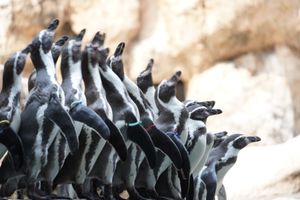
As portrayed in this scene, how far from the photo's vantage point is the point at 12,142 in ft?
11.7

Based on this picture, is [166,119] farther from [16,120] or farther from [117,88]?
[16,120]

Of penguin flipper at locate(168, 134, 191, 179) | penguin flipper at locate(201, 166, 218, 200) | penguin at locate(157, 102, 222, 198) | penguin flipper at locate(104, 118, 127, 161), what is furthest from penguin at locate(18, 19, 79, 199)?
penguin flipper at locate(201, 166, 218, 200)

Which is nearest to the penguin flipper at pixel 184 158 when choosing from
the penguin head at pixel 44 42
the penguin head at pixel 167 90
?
the penguin head at pixel 167 90

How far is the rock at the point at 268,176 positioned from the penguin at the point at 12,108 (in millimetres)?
2847

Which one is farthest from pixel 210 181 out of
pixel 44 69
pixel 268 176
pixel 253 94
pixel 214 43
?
pixel 214 43

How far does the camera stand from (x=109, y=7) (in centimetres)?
945

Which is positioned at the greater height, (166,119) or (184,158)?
(166,119)

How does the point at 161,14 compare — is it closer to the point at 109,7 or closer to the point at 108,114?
the point at 109,7

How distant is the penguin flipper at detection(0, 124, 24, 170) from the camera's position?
354cm

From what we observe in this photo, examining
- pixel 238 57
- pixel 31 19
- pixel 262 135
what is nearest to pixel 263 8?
pixel 238 57

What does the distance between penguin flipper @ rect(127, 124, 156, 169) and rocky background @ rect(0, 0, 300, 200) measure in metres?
4.74

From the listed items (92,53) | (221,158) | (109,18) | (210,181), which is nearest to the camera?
(92,53)

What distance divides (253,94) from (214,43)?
2.19 feet

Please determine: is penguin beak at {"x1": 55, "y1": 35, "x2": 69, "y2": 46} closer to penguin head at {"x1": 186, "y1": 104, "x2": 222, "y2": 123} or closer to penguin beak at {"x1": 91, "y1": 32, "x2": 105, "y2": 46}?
penguin beak at {"x1": 91, "y1": 32, "x2": 105, "y2": 46}
